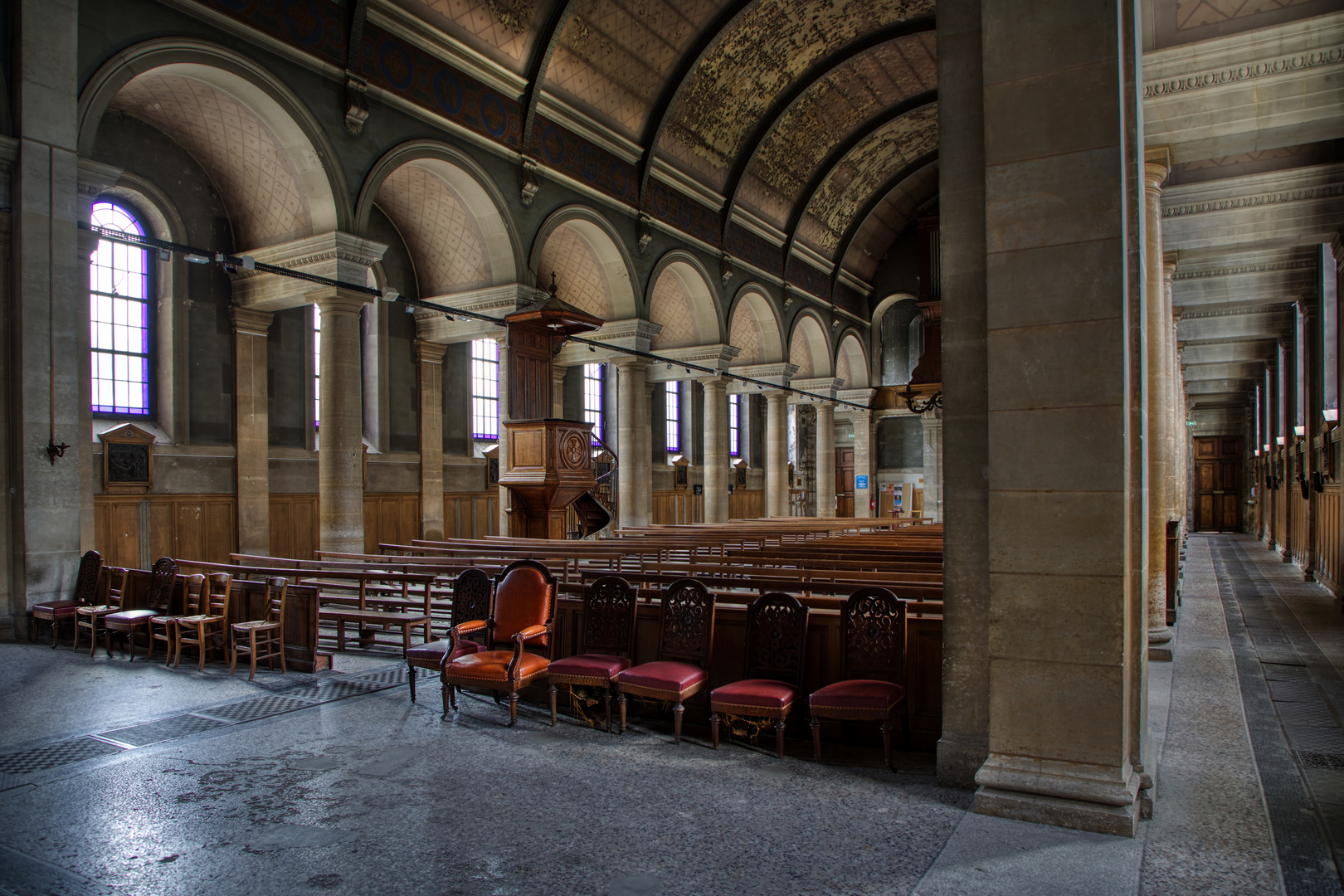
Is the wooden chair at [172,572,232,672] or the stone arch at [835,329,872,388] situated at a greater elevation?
the stone arch at [835,329,872,388]

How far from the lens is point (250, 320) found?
39.8ft

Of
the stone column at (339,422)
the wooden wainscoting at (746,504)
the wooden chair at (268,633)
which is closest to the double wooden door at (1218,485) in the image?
the wooden wainscoting at (746,504)

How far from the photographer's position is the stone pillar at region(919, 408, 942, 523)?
24.6 meters

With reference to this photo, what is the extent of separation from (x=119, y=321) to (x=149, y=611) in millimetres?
6250

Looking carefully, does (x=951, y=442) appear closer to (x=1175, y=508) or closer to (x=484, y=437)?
(x=1175, y=508)

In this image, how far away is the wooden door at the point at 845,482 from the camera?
29.6m

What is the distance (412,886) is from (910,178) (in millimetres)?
24813

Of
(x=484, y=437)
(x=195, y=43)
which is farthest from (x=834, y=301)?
(x=195, y=43)

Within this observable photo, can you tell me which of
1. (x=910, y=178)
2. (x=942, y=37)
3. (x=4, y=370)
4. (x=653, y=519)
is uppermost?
(x=910, y=178)

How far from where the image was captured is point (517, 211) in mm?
12945

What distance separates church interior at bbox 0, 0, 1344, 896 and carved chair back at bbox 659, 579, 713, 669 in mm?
33

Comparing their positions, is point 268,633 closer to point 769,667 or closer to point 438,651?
point 438,651

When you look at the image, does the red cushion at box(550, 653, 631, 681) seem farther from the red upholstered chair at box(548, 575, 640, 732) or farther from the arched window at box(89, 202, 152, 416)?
the arched window at box(89, 202, 152, 416)

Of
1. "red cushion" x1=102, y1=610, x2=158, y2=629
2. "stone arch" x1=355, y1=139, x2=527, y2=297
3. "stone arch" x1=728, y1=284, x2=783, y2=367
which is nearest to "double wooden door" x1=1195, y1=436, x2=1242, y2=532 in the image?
"stone arch" x1=728, y1=284, x2=783, y2=367
